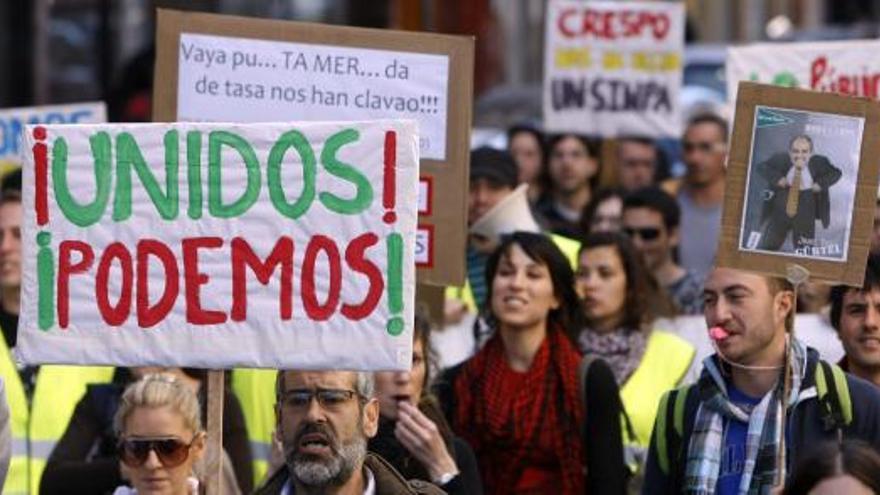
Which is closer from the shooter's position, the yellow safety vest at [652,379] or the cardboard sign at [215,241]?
the cardboard sign at [215,241]

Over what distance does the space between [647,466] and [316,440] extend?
1116mm

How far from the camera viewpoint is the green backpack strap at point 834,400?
26.1 feet

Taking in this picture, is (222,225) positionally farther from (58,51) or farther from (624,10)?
(58,51)

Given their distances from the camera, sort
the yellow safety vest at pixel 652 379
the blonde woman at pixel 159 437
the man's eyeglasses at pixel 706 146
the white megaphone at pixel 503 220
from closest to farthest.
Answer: the blonde woman at pixel 159 437, the yellow safety vest at pixel 652 379, the white megaphone at pixel 503 220, the man's eyeglasses at pixel 706 146

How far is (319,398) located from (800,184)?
157 centimetres

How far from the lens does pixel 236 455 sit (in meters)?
9.34

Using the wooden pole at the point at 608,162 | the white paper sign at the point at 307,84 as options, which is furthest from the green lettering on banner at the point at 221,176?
the wooden pole at the point at 608,162

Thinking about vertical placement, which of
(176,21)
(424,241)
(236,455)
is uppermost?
(176,21)

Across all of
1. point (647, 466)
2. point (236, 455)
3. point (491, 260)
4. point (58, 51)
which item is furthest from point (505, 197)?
point (58, 51)

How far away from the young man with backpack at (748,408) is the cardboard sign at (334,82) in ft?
4.55

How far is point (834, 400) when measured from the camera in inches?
314

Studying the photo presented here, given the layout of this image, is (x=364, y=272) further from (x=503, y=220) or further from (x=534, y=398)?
(x=503, y=220)

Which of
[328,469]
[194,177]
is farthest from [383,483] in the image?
[194,177]

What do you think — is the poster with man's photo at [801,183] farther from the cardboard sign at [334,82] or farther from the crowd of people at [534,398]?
the cardboard sign at [334,82]
